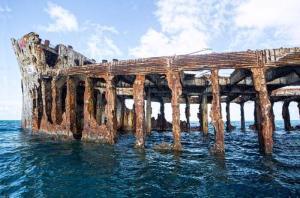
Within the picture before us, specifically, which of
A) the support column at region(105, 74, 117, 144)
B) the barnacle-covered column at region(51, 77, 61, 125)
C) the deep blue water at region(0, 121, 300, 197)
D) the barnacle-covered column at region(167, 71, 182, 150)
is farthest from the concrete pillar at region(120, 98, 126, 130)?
the barnacle-covered column at region(167, 71, 182, 150)

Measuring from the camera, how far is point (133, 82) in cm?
1680

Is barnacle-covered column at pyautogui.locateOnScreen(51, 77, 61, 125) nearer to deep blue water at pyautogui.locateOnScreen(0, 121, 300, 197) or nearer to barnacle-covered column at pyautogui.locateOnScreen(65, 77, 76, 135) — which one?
barnacle-covered column at pyautogui.locateOnScreen(65, 77, 76, 135)

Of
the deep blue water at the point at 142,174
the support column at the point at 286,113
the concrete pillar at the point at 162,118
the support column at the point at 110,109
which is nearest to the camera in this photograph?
the deep blue water at the point at 142,174

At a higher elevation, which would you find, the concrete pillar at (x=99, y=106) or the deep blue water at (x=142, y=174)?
the concrete pillar at (x=99, y=106)

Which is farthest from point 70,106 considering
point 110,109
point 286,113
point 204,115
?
point 286,113

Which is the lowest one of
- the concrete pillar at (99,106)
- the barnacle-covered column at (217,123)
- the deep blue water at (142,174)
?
the deep blue water at (142,174)

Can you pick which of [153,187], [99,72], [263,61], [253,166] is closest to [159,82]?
[99,72]

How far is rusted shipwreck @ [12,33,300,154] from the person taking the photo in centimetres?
1173

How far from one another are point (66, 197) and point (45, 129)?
454 inches

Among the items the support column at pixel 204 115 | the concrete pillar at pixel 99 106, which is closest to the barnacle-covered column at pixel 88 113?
the concrete pillar at pixel 99 106

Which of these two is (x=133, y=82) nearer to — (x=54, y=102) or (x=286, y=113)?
(x=54, y=102)

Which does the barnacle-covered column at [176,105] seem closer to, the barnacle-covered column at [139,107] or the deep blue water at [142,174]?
the deep blue water at [142,174]

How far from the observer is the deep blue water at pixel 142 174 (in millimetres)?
7234

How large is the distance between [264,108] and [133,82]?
8366 millimetres
